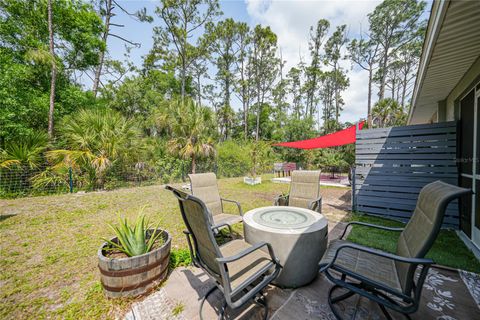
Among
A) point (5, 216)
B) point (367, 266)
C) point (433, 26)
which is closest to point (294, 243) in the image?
point (367, 266)

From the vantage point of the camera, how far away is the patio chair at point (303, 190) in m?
3.44

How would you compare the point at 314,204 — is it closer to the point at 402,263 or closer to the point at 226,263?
the point at 402,263

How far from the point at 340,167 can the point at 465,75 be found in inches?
363

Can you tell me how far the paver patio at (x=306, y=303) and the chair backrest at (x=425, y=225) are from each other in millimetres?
589

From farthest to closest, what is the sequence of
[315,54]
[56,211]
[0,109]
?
[315,54] → [0,109] → [56,211]

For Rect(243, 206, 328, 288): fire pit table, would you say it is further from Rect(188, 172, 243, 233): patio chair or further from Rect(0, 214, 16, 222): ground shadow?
Rect(0, 214, 16, 222): ground shadow

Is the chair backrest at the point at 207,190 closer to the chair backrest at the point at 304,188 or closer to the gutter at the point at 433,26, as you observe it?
the chair backrest at the point at 304,188

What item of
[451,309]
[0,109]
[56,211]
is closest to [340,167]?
[451,309]

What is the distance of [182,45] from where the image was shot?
13180 millimetres

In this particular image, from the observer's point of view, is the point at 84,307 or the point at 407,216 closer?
the point at 84,307

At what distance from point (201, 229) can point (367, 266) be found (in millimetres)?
1578

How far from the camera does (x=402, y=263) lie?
4.96 feet

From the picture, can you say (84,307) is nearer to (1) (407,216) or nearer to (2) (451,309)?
(2) (451,309)

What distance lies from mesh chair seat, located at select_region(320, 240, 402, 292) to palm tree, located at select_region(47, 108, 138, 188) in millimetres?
7017
